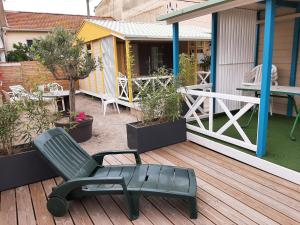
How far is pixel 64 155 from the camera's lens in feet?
8.48

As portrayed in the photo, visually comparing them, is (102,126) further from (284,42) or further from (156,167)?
(284,42)

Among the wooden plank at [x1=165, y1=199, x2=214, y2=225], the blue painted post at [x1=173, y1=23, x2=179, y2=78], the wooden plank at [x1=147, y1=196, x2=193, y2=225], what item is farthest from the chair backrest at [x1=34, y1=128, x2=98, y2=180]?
the blue painted post at [x1=173, y1=23, x2=179, y2=78]

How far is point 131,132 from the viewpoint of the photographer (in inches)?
151

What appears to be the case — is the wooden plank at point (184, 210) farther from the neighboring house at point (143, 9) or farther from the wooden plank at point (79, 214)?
the neighboring house at point (143, 9)

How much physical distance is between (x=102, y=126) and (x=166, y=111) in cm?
232

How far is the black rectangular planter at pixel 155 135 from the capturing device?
373 centimetres

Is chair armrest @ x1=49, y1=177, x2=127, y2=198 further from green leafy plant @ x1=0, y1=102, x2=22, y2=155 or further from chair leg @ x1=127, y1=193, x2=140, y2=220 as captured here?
green leafy plant @ x1=0, y1=102, x2=22, y2=155

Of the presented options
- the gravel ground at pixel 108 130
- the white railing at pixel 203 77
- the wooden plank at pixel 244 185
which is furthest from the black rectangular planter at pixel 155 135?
the white railing at pixel 203 77

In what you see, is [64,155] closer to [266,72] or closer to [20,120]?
[20,120]

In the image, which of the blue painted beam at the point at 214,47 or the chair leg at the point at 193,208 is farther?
the blue painted beam at the point at 214,47

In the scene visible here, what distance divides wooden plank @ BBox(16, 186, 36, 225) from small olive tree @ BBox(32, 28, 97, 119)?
72.8 inches

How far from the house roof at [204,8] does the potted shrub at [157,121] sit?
1.18m

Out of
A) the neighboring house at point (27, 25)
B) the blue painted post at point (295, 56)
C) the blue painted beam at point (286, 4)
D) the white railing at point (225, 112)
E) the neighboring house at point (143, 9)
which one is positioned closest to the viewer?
the white railing at point (225, 112)

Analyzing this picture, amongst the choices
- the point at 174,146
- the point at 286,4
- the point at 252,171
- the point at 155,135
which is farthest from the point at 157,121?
the point at 286,4
